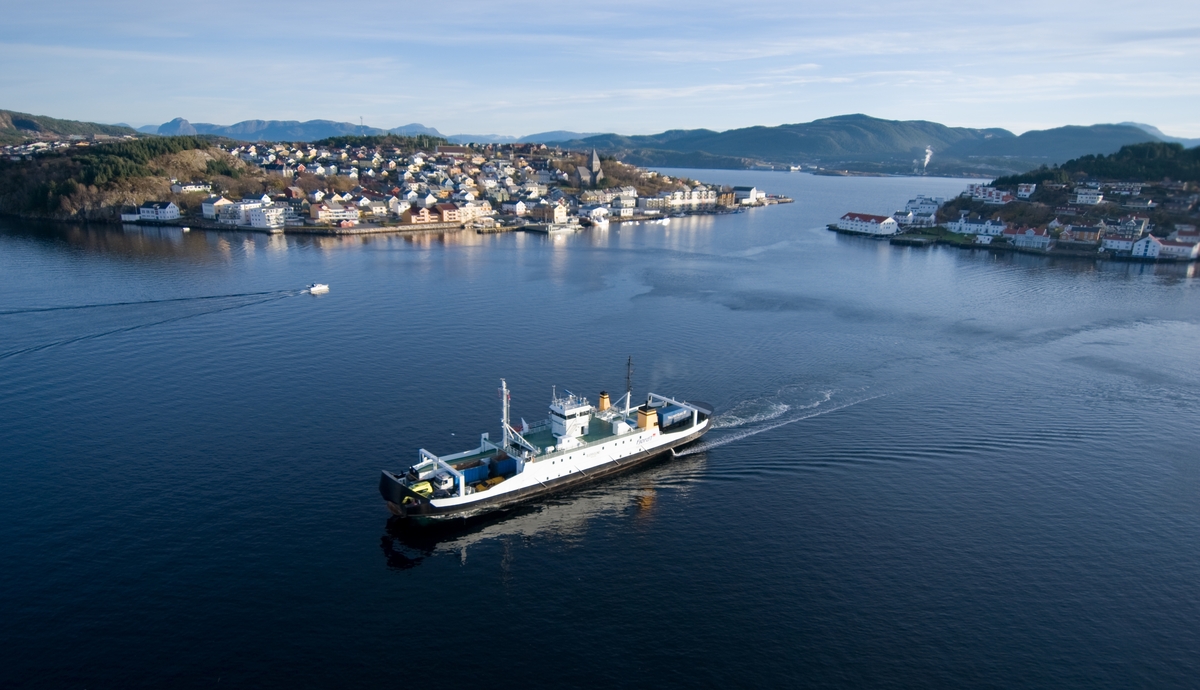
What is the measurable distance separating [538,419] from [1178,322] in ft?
124

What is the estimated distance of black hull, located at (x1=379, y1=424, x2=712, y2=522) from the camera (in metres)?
17.0

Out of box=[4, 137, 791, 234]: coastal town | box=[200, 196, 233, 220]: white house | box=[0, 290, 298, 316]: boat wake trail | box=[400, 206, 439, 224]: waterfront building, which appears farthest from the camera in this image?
box=[400, 206, 439, 224]: waterfront building

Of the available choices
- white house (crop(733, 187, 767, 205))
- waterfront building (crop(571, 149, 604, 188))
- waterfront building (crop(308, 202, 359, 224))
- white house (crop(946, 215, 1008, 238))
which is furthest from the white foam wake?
white house (crop(733, 187, 767, 205))

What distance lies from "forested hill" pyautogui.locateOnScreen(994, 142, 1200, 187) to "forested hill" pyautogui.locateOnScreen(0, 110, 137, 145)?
167264mm

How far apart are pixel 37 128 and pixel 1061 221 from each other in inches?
7313

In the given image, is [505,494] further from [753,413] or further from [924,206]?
[924,206]

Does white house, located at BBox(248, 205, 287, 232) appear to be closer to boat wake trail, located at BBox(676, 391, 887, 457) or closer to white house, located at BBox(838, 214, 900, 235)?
boat wake trail, located at BBox(676, 391, 887, 457)

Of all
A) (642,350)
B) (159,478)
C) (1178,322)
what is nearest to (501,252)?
(642,350)

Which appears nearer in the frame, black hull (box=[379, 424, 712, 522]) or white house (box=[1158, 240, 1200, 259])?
black hull (box=[379, 424, 712, 522])

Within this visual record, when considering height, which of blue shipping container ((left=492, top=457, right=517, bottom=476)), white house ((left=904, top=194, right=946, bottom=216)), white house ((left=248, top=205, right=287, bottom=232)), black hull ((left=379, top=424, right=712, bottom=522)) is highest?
white house ((left=904, top=194, right=946, bottom=216))

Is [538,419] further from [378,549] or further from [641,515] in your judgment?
[378,549]

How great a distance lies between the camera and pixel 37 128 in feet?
470

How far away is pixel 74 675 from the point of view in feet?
39.4

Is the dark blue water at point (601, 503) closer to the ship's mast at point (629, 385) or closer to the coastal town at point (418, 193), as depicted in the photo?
the ship's mast at point (629, 385)
